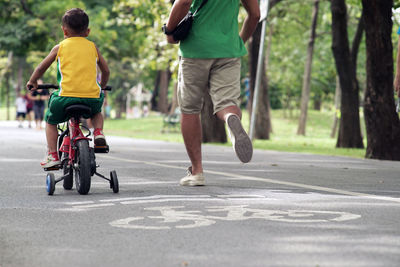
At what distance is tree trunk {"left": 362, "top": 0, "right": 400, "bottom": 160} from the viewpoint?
14305mm

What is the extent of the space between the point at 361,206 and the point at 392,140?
8007 millimetres

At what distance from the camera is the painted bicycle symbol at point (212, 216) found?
5621 mm

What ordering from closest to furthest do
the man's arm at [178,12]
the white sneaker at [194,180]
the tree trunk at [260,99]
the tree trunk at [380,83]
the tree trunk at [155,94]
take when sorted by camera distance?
the man's arm at [178,12] < the white sneaker at [194,180] < the tree trunk at [380,83] < the tree trunk at [260,99] < the tree trunk at [155,94]

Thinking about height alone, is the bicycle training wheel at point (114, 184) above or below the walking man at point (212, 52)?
below

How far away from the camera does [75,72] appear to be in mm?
7512

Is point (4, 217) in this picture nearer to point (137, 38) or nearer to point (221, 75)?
point (221, 75)

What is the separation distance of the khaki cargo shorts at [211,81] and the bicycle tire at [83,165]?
1.19 meters

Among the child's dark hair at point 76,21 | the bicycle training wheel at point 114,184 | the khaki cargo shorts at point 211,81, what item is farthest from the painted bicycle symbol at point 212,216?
the child's dark hair at point 76,21

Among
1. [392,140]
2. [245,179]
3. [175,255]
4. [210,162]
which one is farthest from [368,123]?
[175,255]

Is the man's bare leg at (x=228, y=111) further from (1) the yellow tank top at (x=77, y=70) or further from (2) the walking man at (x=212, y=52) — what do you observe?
(1) the yellow tank top at (x=77, y=70)

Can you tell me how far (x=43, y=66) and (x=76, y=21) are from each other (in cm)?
51

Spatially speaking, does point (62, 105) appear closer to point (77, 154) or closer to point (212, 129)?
point (77, 154)

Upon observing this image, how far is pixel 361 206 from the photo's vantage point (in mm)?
6516

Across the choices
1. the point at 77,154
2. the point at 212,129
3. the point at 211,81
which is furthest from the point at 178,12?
the point at 212,129
